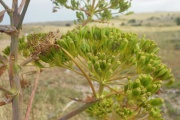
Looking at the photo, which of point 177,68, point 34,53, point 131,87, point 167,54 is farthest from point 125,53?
point 167,54

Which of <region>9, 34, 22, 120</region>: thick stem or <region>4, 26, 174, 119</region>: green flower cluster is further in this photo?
<region>9, 34, 22, 120</region>: thick stem

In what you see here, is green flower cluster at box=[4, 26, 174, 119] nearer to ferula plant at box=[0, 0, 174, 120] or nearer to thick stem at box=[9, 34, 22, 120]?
ferula plant at box=[0, 0, 174, 120]

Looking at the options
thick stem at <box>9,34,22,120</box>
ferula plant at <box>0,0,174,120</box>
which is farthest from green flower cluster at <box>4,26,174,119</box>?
thick stem at <box>9,34,22,120</box>

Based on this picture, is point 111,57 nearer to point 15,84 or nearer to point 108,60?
point 108,60

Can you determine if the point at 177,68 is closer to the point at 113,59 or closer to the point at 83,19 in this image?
the point at 83,19

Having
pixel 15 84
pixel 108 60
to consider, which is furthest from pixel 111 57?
pixel 15 84

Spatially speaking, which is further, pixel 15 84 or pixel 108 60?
pixel 15 84

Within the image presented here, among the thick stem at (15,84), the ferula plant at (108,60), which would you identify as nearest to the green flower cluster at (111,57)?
the ferula plant at (108,60)

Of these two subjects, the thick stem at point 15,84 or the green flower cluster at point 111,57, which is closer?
the green flower cluster at point 111,57

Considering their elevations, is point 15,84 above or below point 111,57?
below

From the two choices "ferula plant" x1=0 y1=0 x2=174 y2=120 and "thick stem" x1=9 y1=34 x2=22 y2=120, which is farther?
"thick stem" x1=9 y1=34 x2=22 y2=120

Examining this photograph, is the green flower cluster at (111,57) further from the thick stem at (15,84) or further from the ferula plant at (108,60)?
the thick stem at (15,84)
